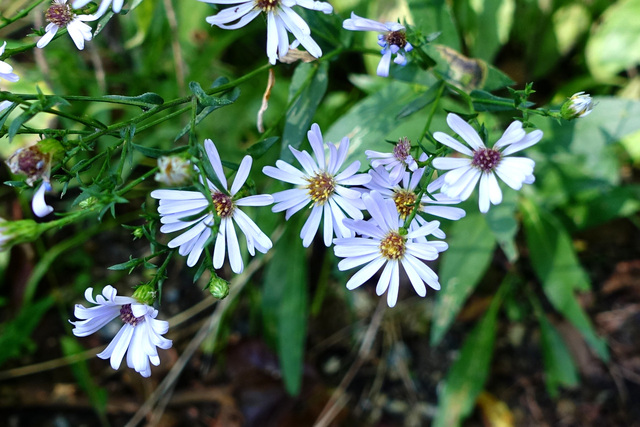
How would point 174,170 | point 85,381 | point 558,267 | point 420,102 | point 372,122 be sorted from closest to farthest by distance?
point 174,170 → point 420,102 → point 372,122 → point 558,267 → point 85,381

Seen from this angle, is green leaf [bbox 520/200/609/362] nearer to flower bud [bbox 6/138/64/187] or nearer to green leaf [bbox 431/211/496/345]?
green leaf [bbox 431/211/496/345]

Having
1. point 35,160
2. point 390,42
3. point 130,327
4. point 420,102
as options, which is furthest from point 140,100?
point 420,102

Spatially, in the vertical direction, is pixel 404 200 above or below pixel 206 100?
below

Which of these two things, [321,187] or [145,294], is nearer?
[145,294]

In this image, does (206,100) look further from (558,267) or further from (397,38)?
(558,267)

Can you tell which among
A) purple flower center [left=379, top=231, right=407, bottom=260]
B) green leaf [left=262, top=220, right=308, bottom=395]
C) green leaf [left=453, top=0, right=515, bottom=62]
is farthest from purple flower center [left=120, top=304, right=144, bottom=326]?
green leaf [left=453, top=0, right=515, bottom=62]

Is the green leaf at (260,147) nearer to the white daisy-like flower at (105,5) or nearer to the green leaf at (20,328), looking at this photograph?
the white daisy-like flower at (105,5)
